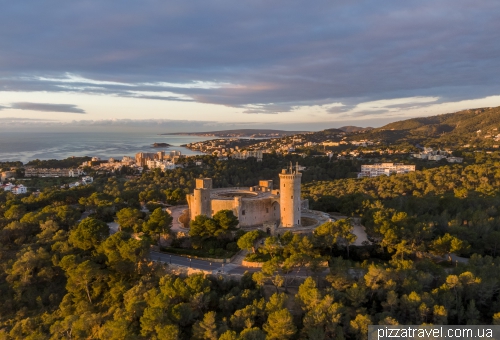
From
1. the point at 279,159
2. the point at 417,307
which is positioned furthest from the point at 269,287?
the point at 279,159

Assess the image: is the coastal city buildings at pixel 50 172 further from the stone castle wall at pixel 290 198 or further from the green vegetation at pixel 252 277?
the stone castle wall at pixel 290 198

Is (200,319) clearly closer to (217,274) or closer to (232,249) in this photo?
(217,274)

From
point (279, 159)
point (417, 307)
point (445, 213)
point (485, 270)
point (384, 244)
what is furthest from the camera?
point (279, 159)

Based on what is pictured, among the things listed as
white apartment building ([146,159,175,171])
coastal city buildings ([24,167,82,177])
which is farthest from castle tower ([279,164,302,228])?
coastal city buildings ([24,167,82,177])

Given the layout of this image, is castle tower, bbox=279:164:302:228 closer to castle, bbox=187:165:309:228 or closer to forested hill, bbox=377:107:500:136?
castle, bbox=187:165:309:228

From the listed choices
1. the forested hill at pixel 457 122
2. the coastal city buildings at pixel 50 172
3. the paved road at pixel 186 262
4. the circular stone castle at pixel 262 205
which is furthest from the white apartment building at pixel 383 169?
the forested hill at pixel 457 122

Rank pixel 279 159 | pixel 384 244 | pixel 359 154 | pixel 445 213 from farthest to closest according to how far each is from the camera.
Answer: pixel 359 154 < pixel 279 159 < pixel 445 213 < pixel 384 244
